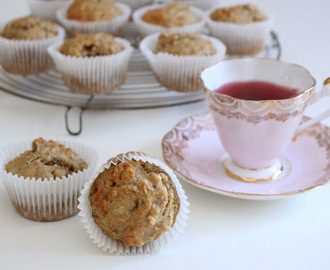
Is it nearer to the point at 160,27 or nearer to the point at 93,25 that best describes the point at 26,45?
the point at 93,25

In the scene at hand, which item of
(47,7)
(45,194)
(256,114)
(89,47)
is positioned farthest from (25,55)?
(256,114)

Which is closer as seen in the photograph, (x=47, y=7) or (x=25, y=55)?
(x=25, y=55)

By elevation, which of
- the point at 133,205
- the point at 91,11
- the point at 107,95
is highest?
the point at 133,205

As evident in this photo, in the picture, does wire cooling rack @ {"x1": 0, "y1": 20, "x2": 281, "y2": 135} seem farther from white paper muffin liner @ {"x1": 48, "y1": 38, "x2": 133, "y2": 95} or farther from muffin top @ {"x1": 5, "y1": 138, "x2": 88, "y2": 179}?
muffin top @ {"x1": 5, "y1": 138, "x2": 88, "y2": 179}

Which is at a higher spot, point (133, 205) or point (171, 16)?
point (133, 205)

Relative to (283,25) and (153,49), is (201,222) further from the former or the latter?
(283,25)

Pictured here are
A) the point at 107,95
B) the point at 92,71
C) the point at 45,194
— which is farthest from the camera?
the point at 107,95

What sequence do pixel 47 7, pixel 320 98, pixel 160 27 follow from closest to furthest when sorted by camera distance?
pixel 320 98 → pixel 160 27 → pixel 47 7
